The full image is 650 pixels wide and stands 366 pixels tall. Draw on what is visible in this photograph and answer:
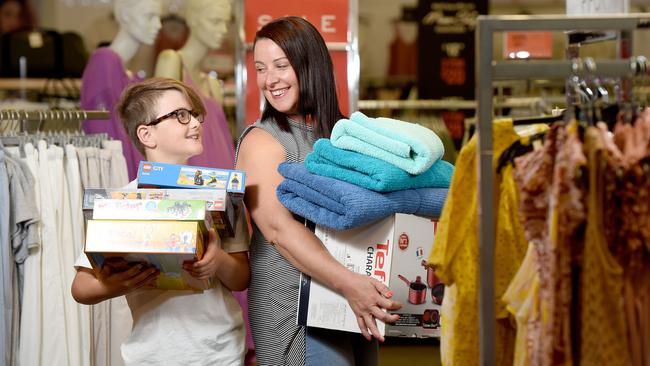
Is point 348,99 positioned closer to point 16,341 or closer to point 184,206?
point 16,341

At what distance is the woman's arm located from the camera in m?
2.12

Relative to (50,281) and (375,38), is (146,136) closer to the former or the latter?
(50,281)

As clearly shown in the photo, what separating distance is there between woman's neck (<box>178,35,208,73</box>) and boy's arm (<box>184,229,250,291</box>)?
228 centimetres

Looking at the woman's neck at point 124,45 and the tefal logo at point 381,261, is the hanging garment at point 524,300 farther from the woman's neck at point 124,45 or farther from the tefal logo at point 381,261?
the woman's neck at point 124,45

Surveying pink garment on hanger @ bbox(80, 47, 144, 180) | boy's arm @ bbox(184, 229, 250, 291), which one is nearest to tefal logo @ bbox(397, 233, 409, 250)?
boy's arm @ bbox(184, 229, 250, 291)

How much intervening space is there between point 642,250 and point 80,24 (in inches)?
225

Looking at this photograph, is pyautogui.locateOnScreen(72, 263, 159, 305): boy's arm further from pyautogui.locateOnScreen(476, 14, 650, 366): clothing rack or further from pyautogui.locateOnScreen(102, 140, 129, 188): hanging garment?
pyautogui.locateOnScreen(102, 140, 129, 188): hanging garment

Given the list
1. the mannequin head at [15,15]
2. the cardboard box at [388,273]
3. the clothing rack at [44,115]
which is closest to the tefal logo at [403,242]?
the cardboard box at [388,273]

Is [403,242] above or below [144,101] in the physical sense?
below

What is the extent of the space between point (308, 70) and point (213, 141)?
1851 millimetres

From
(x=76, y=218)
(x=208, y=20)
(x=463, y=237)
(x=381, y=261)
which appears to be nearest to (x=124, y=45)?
(x=208, y=20)

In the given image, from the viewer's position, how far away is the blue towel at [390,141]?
2.11 metres

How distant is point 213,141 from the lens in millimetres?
4121

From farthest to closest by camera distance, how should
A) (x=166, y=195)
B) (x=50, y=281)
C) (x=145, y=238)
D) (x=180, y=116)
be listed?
1. (x=50, y=281)
2. (x=180, y=116)
3. (x=166, y=195)
4. (x=145, y=238)
